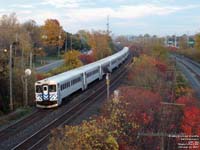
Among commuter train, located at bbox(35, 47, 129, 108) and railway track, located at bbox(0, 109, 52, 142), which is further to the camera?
commuter train, located at bbox(35, 47, 129, 108)

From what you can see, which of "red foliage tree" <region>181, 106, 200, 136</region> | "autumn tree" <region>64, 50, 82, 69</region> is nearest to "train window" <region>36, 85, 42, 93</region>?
"red foliage tree" <region>181, 106, 200, 136</region>

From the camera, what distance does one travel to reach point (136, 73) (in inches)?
1807

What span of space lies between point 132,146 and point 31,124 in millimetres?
11082

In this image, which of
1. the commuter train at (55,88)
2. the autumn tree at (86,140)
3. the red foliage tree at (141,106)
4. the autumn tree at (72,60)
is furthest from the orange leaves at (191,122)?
A: the autumn tree at (72,60)

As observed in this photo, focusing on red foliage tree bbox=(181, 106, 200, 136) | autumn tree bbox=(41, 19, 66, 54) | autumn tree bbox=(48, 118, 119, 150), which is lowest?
red foliage tree bbox=(181, 106, 200, 136)

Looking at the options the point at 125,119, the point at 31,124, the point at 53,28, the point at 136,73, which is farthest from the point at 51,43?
the point at 125,119

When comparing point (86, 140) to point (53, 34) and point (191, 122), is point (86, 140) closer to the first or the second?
point (191, 122)

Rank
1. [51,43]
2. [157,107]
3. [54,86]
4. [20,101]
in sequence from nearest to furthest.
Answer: [157,107] < [54,86] < [20,101] < [51,43]

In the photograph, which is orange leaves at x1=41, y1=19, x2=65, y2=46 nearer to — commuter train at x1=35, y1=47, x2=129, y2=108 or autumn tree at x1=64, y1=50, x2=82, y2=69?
autumn tree at x1=64, y1=50, x2=82, y2=69

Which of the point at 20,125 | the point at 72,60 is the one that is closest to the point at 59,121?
the point at 20,125

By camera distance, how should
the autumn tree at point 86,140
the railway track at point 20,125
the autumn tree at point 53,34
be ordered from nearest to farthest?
the autumn tree at point 86,140
the railway track at point 20,125
the autumn tree at point 53,34

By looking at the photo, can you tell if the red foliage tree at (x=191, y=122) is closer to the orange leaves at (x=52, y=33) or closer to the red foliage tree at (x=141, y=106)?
the red foliage tree at (x=141, y=106)

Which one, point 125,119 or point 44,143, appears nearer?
point 125,119

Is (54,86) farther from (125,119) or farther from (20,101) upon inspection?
(125,119)
